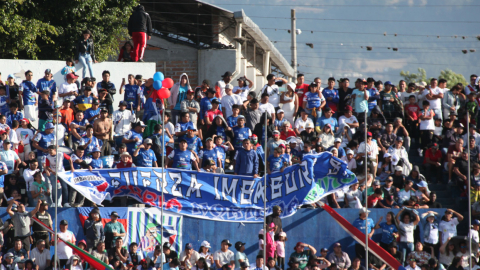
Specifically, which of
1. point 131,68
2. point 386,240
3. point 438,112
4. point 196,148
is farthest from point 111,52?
point 386,240

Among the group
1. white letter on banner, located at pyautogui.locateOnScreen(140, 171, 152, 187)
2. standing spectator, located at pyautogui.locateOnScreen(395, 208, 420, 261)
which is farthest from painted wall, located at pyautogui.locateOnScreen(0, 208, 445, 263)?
white letter on banner, located at pyautogui.locateOnScreen(140, 171, 152, 187)

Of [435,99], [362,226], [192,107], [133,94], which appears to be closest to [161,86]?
[133,94]

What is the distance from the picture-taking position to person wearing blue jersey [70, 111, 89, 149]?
15.5 meters

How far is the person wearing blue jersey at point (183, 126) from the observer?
52.7ft

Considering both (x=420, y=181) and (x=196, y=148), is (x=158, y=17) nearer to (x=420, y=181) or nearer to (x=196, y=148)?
(x=196, y=148)

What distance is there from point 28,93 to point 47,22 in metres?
6.80

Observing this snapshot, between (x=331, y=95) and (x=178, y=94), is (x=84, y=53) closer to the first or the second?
(x=178, y=94)

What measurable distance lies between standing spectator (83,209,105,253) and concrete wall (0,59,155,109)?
5.28 metres

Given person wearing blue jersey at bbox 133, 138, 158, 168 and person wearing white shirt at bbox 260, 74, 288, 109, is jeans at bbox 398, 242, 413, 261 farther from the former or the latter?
person wearing blue jersey at bbox 133, 138, 158, 168

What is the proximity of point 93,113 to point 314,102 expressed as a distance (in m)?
5.21

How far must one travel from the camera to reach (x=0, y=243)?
538 inches

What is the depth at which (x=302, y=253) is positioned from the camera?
47.9 ft

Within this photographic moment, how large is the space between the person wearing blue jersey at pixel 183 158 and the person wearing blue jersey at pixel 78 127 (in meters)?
Answer: 2.07

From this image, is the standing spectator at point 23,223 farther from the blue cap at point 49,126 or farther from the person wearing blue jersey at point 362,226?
the person wearing blue jersey at point 362,226
